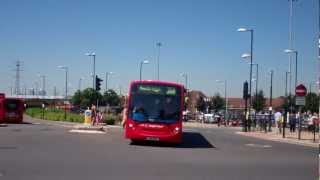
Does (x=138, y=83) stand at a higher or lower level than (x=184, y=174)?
higher

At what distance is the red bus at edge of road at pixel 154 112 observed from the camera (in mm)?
26031

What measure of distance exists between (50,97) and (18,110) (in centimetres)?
13417

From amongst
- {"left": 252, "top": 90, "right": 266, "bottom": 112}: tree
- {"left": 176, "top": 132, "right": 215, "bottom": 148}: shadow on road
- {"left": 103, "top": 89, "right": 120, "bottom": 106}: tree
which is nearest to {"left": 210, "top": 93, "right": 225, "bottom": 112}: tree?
{"left": 252, "top": 90, "right": 266, "bottom": 112}: tree

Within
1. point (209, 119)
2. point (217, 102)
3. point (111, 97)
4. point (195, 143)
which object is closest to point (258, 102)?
point (217, 102)

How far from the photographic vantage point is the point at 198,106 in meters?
123

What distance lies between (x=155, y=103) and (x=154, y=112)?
1.43 ft

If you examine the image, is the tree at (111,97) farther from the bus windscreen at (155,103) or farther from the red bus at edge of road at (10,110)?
the bus windscreen at (155,103)

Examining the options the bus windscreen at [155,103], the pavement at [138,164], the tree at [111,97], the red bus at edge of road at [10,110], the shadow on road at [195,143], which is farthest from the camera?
the tree at [111,97]

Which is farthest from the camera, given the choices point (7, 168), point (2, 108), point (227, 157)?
point (2, 108)

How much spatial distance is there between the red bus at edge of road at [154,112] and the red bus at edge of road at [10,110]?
104 ft

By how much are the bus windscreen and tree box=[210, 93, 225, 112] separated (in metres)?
102

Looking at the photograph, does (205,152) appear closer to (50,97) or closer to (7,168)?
(7,168)

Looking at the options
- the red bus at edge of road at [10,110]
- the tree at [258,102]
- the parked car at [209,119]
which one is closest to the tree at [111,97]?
the tree at [258,102]

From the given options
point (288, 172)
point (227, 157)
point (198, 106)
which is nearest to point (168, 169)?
point (288, 172)
